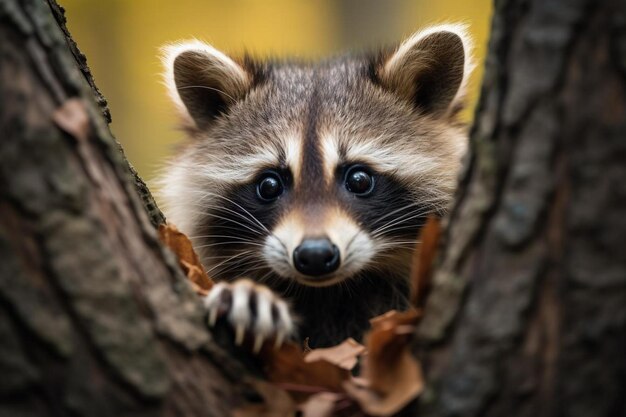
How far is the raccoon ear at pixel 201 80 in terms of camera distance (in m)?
5.36

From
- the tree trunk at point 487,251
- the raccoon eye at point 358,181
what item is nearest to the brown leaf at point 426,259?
the tree trunk at point 487,251

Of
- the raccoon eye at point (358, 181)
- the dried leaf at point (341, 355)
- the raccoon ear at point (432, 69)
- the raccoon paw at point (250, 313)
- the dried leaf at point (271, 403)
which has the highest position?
the raccoon ear at point (432, 69)

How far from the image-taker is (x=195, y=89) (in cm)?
557

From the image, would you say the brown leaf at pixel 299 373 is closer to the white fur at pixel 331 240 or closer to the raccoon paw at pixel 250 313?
the raccoon paw at pixel 250 313

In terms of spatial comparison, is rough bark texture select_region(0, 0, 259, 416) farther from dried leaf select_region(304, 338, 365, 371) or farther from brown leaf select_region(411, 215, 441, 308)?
brown leaf select_region(411, 215, 441, 308)

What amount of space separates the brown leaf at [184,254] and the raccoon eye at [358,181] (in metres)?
1.41

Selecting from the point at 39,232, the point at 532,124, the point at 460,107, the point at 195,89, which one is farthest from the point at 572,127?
the point at 195,89

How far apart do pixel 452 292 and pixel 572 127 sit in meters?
0.67

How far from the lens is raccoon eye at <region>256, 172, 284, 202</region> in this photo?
5023 millimetres

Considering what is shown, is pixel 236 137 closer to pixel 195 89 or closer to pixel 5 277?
pixel 195 89

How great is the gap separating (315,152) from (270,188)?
1.19ft

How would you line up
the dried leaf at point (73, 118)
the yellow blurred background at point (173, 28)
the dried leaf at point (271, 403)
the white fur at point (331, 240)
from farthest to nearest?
the yellow blurred background at point (173, 28) → the white fur at point (331, 240) → the dried leaf at point (271, 403) → the dried leaf at point (73, 118)

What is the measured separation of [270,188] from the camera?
5027 mm

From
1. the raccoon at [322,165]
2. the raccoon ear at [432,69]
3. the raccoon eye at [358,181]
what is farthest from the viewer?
the raccoon ear at [432,69]
